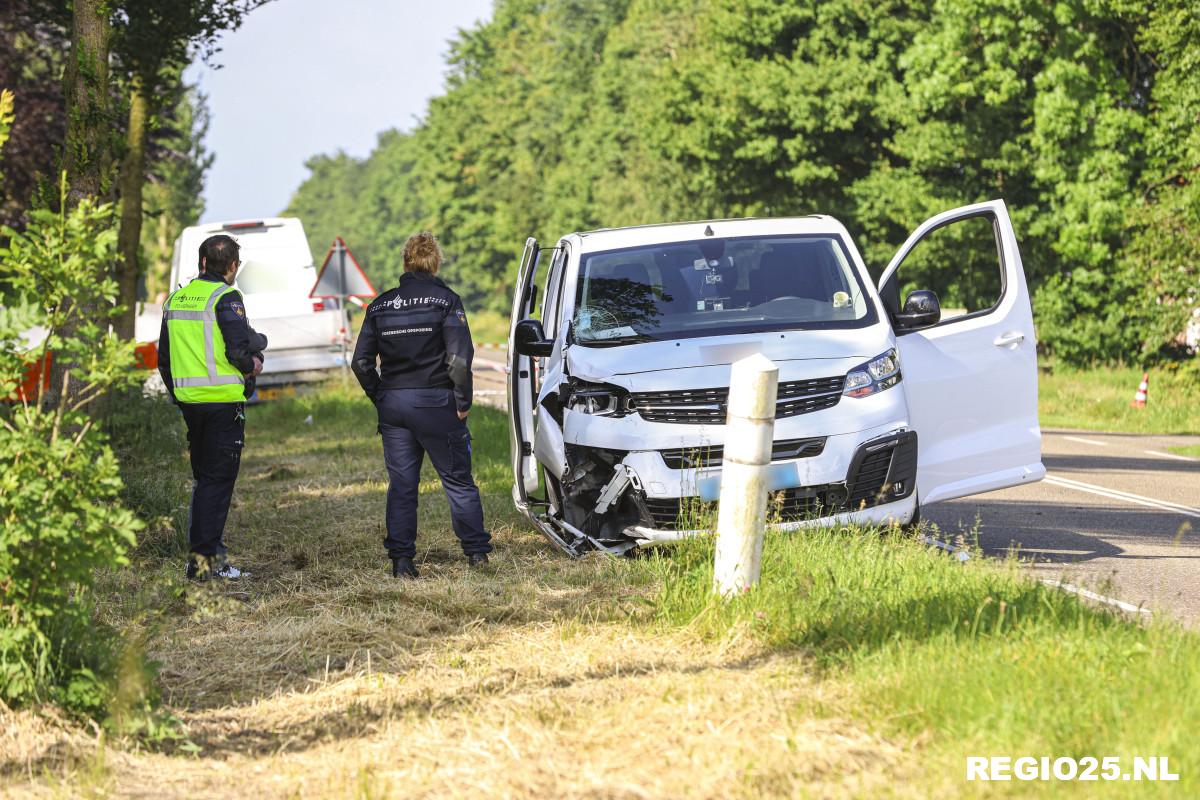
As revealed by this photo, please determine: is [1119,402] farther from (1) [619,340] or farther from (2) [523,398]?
(1) [619,340]

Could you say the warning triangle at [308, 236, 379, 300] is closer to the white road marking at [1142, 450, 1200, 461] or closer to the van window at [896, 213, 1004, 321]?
the white road marking at [1142, 450, 1200, 461]

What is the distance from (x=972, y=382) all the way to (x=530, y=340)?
265 cm

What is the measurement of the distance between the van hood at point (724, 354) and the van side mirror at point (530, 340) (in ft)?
1.43

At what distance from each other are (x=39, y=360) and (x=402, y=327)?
319cm

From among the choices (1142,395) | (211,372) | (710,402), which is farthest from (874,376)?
(1142,395)

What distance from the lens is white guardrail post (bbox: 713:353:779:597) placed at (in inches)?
247

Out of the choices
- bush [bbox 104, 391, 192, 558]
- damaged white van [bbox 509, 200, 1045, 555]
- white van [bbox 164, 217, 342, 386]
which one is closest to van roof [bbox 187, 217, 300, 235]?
white van [bbox 164, 217, 342, 386]

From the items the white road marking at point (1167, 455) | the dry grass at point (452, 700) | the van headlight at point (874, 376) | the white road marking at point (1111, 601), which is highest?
the van headlight at point (874, 376)

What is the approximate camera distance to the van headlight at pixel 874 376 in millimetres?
7906

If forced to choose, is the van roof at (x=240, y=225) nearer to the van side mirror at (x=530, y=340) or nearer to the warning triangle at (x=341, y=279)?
the warning triangle at (x=341, y=279)

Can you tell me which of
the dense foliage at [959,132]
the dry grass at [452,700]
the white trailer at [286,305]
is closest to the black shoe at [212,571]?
the dry grass at [452,700]

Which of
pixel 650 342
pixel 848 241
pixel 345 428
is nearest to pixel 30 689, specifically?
pixel 650 342

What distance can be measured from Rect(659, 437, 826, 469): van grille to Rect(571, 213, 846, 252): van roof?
1.97 m

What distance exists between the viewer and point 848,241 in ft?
30.3
